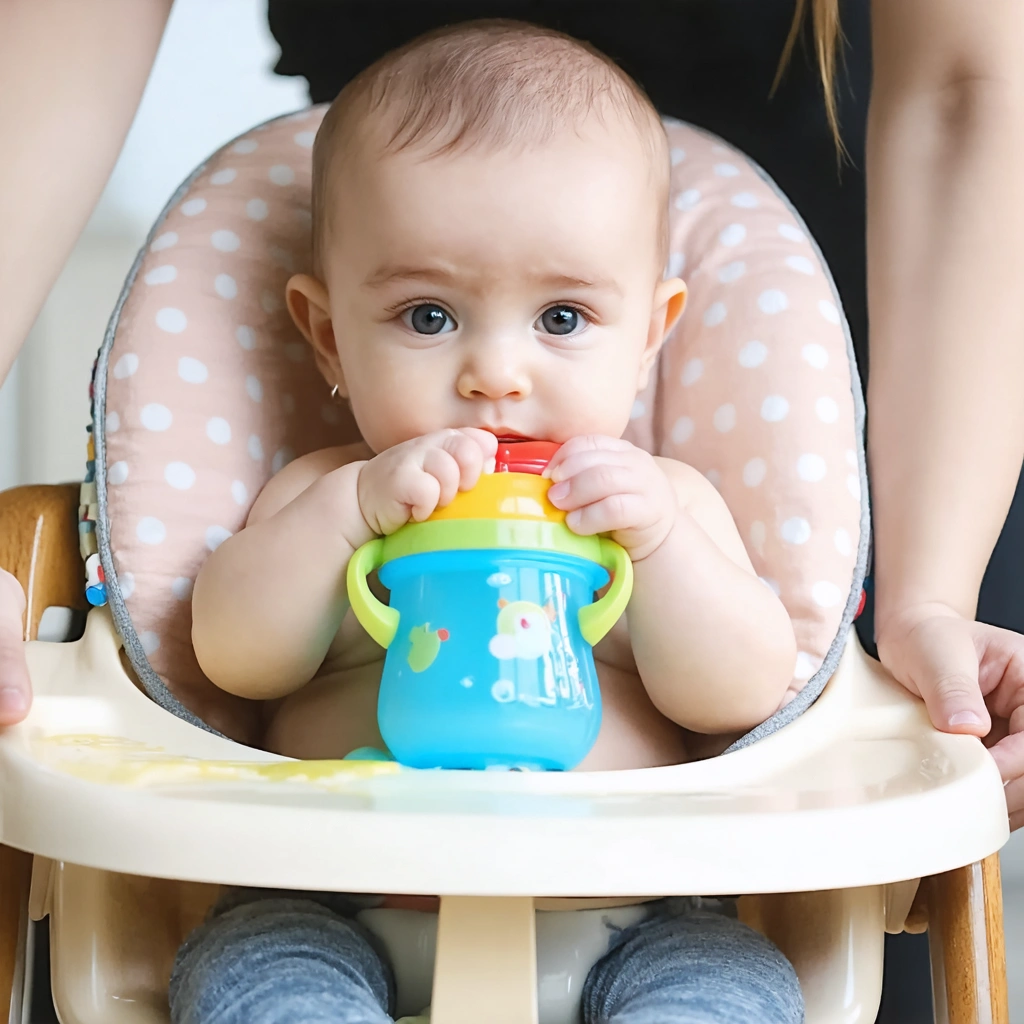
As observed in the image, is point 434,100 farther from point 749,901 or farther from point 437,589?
point 749,901

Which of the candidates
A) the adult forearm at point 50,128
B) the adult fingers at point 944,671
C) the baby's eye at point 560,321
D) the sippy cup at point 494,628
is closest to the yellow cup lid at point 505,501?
the sippy cup at point 494,628

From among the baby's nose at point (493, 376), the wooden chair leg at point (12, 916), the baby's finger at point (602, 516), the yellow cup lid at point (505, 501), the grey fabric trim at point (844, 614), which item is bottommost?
the wooden chair leg at point (12, 916)

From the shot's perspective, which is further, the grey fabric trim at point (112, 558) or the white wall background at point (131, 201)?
the white wall background at point (131, 201)

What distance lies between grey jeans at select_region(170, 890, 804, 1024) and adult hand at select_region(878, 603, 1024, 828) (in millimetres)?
165

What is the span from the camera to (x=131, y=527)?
78cm

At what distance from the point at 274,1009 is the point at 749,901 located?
1.06 ft

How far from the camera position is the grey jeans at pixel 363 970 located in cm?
55

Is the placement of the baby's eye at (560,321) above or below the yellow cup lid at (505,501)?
above

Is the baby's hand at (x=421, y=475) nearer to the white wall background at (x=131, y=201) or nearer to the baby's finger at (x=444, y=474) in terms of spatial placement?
the baby's finger at (x=444, y=474)

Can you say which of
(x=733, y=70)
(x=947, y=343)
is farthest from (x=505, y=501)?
(x=733, y=70)

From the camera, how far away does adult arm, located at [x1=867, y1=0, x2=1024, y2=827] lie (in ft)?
2.68

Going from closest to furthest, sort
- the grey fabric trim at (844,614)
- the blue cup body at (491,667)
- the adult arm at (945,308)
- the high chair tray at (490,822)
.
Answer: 1. the high chair tray at (490,822)
2. the blue cup body at (491,667)
3. the grey fabric trim at (844,614)
4. the adult arm at (945,308)

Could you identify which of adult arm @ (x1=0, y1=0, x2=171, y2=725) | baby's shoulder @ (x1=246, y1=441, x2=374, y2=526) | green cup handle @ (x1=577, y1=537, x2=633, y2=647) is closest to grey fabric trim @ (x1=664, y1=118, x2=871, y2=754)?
green cup handle @ (x1=577, y1=537, x2=633, y2=647)

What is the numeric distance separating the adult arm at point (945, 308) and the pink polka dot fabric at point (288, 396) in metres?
0.05
